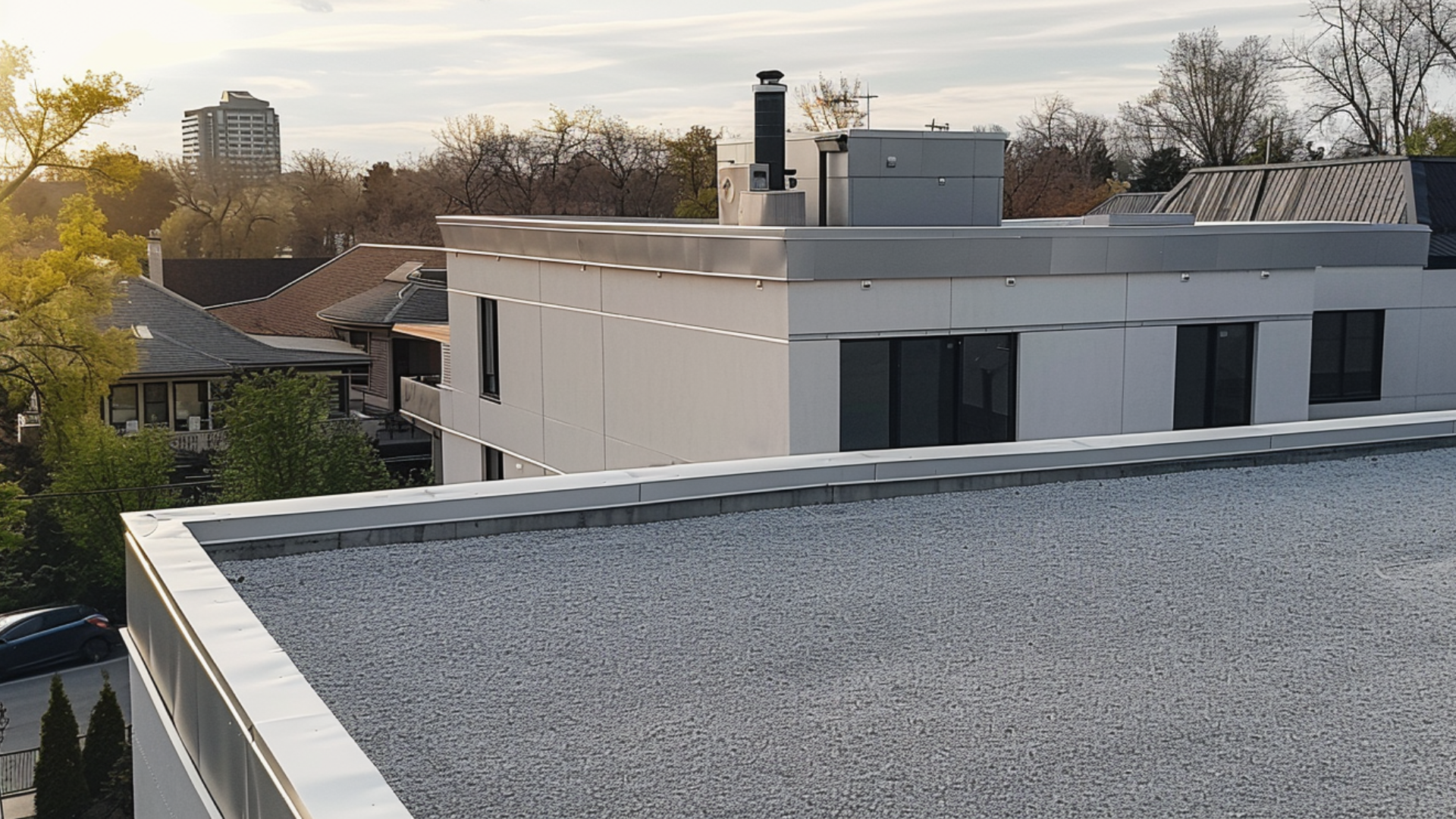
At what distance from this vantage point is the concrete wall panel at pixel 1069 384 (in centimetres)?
1680

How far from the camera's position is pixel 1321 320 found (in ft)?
66.5

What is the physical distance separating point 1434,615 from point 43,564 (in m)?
31.3

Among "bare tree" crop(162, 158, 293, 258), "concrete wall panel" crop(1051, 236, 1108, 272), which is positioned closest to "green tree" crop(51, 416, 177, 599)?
"concrete wall panel" crop(1051, 236, 1108, 272)

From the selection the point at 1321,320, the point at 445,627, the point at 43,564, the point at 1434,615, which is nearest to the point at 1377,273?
the point at 1321,320

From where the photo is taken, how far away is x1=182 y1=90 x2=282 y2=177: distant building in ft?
264

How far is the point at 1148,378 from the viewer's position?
17609 mm

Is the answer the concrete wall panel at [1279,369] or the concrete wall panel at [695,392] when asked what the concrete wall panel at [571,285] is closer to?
the concrete wall panel at [695,392]

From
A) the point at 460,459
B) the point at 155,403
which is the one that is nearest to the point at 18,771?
the point at 460,459

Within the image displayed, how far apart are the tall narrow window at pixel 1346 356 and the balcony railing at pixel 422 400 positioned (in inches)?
607

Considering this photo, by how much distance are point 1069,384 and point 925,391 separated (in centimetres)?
215

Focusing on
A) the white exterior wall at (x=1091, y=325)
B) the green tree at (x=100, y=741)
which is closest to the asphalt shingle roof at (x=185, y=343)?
the green tree at (x=100, y=741)

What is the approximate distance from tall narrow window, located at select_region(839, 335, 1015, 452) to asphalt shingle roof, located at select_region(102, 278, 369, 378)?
27331 millimetres

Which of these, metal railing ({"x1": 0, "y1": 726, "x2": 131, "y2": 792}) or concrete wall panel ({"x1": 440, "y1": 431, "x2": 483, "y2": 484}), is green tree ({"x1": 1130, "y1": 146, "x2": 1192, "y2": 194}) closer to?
concrete wall panel ({"x1": 440, "y1": 431, "x2": 483, "y2": 484})

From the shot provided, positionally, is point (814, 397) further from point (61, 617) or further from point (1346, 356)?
point (61, 617)
